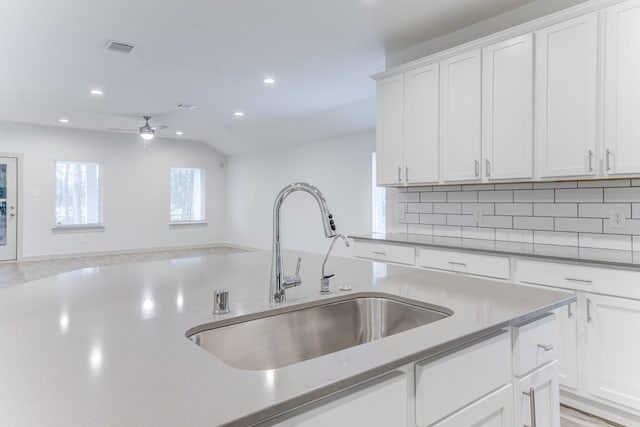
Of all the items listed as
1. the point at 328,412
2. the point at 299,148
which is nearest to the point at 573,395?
the point at 328,412

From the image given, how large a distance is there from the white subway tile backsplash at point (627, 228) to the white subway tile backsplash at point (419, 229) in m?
1.39

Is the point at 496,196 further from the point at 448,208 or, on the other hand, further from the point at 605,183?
the point at 605,183

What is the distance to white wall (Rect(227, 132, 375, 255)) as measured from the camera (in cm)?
668

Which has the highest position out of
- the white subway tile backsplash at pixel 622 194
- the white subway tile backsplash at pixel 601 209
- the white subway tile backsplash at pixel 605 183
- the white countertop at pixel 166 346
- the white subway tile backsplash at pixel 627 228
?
the white subway tile backsplash at pixel 605 183

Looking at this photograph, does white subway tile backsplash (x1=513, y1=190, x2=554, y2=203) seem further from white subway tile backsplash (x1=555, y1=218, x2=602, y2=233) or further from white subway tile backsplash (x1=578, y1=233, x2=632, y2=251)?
white subway tile backsplash (x1=578, y1=233, x2=632, y2=251)

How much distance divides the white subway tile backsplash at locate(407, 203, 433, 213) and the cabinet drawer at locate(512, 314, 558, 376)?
2496 millimetres

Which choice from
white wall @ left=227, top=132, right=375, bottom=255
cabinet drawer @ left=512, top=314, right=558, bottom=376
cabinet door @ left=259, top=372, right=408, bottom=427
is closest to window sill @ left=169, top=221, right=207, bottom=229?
white wall @ left=227, top=132, right=375, bottom=255

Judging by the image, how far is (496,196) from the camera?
326 centimetres

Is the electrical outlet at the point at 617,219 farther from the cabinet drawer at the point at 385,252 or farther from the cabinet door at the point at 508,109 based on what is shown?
the cabinet drawer at the point at 385,252

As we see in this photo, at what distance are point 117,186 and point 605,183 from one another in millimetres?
8579

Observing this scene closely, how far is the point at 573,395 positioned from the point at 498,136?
1.75 metres

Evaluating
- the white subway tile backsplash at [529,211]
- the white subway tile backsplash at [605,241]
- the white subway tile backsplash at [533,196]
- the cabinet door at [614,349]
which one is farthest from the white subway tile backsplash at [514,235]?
the cabinet door at [614,349]

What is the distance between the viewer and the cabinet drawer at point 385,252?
320 centimetres

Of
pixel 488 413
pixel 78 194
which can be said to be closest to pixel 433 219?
pixel 488 413
